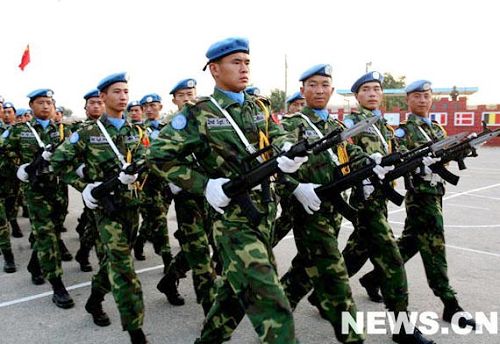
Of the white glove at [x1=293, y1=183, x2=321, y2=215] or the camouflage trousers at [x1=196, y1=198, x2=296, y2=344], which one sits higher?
the white glove at [x1=293, y1=183, x2=321, y2=215]

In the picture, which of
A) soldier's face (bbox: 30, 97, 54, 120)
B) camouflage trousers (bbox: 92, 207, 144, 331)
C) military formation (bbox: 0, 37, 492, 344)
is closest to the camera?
military formation (bbox: 0, 37, 492, 344)

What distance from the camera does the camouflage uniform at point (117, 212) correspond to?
350 cm

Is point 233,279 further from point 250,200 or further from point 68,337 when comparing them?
point 68,337

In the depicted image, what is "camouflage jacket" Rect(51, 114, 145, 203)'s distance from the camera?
3.81m

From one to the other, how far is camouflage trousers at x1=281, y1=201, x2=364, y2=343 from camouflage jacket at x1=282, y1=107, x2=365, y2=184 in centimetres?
25

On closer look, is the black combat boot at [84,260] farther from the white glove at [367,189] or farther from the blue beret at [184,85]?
the white glove at [367,189]

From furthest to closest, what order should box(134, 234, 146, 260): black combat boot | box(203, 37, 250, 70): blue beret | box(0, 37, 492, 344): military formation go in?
box(134, 234, 146, 260): black combat boot < box(203, 37, 250, 70): blue beret < box(0, 37, 492, 344): military formation

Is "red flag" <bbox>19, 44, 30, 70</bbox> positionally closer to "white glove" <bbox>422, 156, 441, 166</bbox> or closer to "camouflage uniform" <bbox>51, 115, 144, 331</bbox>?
"camouflage uniform" <bbox>51, 115, 144, 331</bbox>

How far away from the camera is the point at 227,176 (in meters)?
2.85

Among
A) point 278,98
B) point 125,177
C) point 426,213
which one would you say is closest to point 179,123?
point 125,177

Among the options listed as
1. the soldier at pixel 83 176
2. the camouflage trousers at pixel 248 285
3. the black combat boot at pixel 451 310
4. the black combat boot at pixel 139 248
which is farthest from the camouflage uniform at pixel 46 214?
the black combat boot at pixel 451 310

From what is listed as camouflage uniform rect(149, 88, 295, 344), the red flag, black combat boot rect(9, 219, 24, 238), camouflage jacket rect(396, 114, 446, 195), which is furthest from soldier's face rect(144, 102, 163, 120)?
the red flag

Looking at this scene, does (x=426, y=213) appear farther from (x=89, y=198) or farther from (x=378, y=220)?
(x=89, y=198)

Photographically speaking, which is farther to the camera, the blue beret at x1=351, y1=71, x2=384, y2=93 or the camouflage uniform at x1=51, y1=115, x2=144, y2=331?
the blue beret at x1=351, y1=71, x2=384, y2=93
